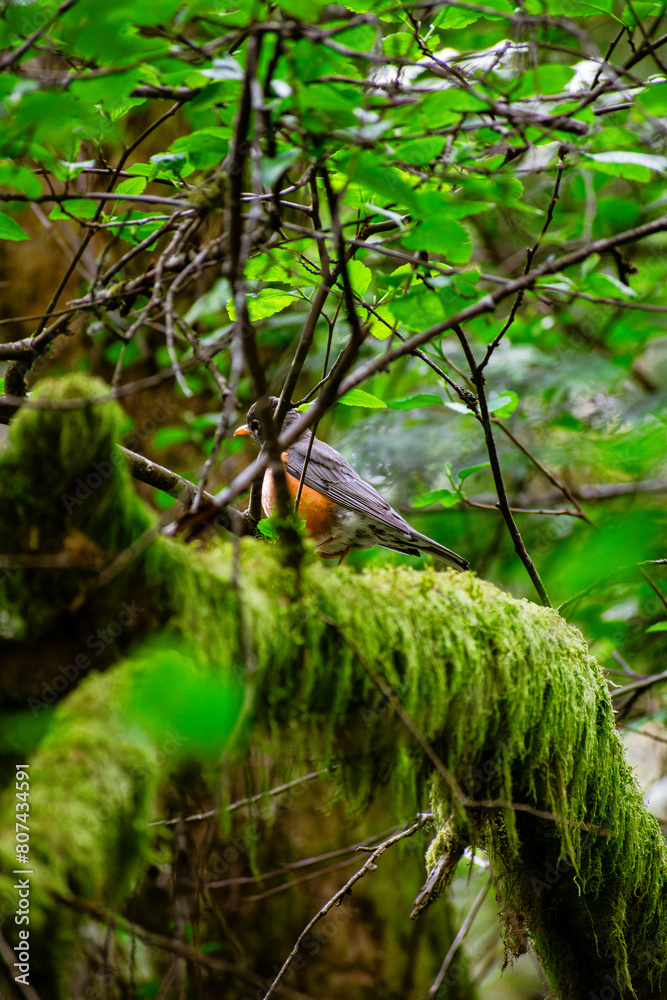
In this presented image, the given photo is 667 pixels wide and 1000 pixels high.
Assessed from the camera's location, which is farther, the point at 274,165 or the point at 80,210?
the point at 80,210

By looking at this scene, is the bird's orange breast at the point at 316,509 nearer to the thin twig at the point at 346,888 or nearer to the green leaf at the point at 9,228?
the thin twig at the point at 346,888

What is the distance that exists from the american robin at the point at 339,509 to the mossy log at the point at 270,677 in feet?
5.04

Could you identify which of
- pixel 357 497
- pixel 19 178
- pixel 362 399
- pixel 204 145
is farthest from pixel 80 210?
pixel 357 497

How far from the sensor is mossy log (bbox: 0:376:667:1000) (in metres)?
1.11

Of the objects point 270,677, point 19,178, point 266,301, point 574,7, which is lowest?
point 270,677

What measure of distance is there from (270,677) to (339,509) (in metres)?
2.43

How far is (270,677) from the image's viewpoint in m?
1.39

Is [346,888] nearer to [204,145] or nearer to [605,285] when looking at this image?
[605,285]

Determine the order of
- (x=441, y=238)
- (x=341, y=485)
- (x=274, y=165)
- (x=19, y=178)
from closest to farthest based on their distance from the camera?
(x=274, y=165), (x=441, y=238), (x=19, y=178), (x=341, y=485)

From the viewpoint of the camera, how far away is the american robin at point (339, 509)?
355cm

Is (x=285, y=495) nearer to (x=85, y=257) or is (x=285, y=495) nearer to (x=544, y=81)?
(x=544, y=81)

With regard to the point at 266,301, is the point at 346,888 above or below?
below

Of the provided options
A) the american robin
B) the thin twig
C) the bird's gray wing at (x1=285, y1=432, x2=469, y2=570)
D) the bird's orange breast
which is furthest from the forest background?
the bird's orange breast

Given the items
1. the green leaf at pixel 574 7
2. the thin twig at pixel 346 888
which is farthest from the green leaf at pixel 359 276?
the thin twig at pixel 346 888
